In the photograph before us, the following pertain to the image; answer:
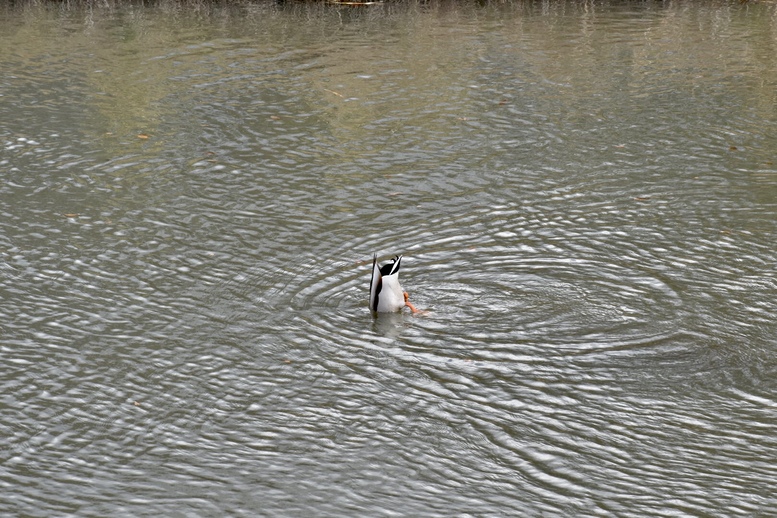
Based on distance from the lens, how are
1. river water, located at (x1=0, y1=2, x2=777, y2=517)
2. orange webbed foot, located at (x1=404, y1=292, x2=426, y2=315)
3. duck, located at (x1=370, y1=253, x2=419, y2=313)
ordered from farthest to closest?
1. orange webbed foot, located at (x1=404, y1=292, x2=426, y2=315)
2. duck, located at (x1=370, y1=253, x2=419, y2=313)
3. river water, located at (x1=0, y1=2, x2=777, y2=517)

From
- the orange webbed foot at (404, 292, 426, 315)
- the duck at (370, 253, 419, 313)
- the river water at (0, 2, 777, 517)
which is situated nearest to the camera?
the river water at (0, 2, 777, 517)

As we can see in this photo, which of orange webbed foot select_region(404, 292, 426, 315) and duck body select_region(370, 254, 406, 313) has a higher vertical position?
duck body select_region(370, 254, 406, 313)

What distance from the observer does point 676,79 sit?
14938 millimetres

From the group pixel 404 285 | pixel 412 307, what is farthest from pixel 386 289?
pixel 404 285

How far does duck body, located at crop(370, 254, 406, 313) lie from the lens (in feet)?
25.0

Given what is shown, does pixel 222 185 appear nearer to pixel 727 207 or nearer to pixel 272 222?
pixel 272 222

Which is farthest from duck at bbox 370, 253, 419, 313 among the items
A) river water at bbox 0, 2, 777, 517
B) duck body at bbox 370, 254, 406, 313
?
river water at bbox 0, 2, 777, 517

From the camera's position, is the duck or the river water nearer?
the river water

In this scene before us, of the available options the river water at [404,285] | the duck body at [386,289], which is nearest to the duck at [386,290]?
the duck body at [386,289]

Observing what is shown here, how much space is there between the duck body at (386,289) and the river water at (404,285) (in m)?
0.15

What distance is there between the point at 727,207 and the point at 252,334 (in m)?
4.83

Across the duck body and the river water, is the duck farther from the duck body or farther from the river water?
the river water

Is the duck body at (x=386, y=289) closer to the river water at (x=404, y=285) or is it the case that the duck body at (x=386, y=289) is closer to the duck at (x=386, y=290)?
the duck at (x=386, y=290)

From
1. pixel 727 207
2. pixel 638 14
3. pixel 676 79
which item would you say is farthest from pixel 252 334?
pixel 638 14
